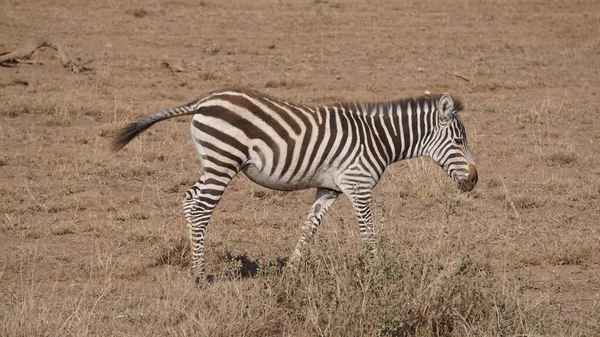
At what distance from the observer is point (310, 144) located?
23.9 feet

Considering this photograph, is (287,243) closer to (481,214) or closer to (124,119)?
(481,214)

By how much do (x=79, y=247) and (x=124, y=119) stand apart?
506 cm

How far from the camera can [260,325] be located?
5.93 meters

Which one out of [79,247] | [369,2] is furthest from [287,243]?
[369,2]

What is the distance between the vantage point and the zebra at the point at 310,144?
23.2ft

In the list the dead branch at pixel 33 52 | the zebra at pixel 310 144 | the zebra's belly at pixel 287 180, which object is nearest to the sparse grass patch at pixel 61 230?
the zebra at pixel 310 144

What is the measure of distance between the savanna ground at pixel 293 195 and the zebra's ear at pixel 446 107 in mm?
871

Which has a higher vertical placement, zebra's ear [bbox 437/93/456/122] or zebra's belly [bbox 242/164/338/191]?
zebra's ear [bbox 437/93/456/122]

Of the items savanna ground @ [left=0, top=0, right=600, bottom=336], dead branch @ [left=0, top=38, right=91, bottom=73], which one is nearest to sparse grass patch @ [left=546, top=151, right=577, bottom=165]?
savanna ground @ [left=0, top=0, right=600, bottom=336]

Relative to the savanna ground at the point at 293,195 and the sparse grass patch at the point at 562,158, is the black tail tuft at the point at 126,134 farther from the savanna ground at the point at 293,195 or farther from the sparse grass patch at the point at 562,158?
the sparse grass patch at the point at 562,158

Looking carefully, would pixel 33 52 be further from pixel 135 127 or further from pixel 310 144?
pixel 310 144

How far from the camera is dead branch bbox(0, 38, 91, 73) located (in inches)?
639

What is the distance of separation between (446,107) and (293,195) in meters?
2.91

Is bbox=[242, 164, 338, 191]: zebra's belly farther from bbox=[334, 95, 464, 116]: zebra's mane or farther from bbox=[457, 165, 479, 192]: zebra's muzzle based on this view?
bbox=[457, 165, 479, 192]: zebra's muzzle
